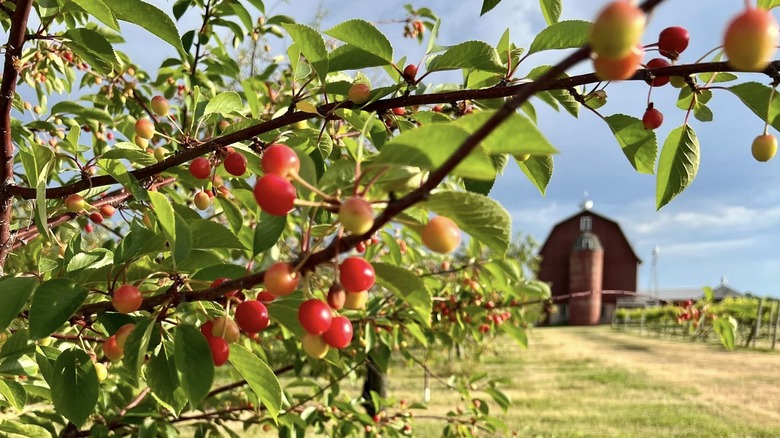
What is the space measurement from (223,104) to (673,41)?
115cm

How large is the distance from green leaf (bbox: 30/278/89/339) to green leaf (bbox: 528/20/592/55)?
1015 mm

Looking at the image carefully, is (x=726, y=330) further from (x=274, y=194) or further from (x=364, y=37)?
(x=274, y=194)

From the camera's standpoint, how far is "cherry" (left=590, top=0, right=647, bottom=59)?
415 mm

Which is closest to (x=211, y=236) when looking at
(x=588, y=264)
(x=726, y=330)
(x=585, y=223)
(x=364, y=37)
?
(x=364, y=37)

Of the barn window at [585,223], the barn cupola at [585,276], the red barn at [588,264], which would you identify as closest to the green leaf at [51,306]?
the red barn at [588,264]

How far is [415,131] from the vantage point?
59 cm

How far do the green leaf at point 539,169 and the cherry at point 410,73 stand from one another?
0.32 meters

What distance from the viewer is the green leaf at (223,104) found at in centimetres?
159

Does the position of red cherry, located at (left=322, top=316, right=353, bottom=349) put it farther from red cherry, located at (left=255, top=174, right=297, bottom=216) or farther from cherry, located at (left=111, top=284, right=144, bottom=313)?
cherry, located at (left=111, top=284, right=144, bottom=313)

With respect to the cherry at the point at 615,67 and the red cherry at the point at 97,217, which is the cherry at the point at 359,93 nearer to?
the cherry at the point at 615,67

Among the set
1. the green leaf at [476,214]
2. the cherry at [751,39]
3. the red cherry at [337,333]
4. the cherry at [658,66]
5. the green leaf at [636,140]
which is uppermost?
the cherry at [658,66]

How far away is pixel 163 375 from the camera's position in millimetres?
1094

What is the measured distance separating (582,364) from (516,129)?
616 inches

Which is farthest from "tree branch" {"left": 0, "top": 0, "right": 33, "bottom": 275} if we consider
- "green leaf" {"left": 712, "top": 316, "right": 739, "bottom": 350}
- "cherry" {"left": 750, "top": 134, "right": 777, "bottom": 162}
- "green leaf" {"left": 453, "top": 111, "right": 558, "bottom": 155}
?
"green leaf" {"left": 712, "top": 316, "right": 739, "bottom": 350}
